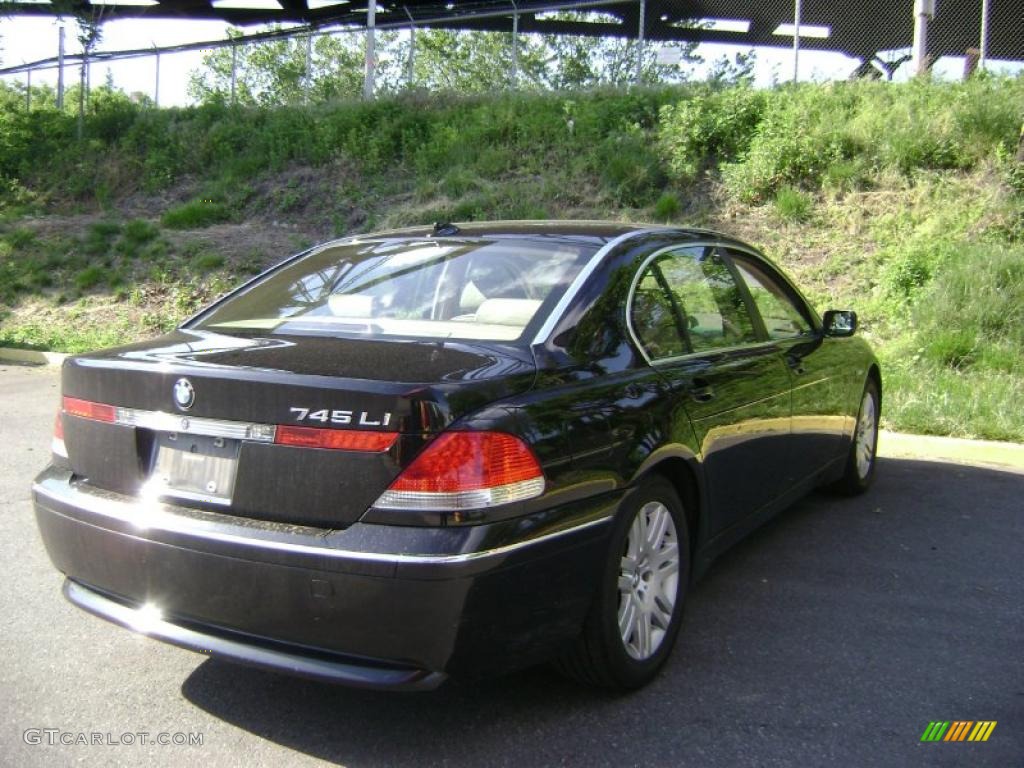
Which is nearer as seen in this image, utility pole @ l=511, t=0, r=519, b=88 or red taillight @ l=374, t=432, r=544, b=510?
red taillight @ l=374, t=432, r=544, b=510

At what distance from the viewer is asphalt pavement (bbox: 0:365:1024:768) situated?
Result: 286 centimetres

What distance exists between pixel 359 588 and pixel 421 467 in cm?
37

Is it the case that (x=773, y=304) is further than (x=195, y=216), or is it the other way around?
(x=195, y=216)

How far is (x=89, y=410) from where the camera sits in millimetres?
3133

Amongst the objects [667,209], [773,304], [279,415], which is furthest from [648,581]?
[667,209]

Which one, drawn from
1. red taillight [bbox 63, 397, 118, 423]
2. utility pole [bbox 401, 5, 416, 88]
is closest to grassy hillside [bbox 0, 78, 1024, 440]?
utility pole [bbox 401, 5, 416, 88]

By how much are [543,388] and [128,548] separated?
4.50 feet

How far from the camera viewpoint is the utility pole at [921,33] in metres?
11.3

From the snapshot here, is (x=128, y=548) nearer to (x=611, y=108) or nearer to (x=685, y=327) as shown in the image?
(x=685, y=327)

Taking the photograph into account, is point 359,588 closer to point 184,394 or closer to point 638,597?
point 184,394

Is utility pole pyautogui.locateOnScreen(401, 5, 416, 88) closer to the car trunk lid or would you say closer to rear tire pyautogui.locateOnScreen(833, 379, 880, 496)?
rear tire pyautogui.locateOnScreen(833, 379, 880, 496)

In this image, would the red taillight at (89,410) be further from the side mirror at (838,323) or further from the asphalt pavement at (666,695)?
the side mirror at (838,323)

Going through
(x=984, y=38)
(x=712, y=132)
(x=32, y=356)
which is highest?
(x=984, y=38)

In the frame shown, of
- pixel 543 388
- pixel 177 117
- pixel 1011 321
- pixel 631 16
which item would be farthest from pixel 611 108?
pixel 543 388
